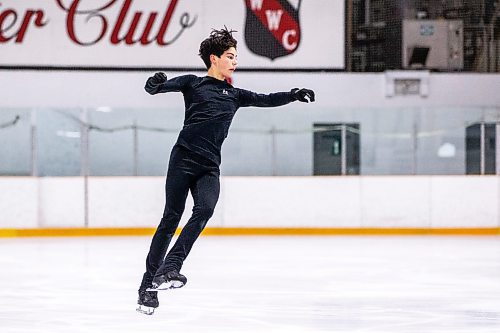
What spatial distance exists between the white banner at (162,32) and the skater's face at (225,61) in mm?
7676

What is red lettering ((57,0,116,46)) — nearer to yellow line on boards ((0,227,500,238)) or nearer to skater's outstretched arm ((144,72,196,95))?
yellow line on boards ((0,227,500,238))

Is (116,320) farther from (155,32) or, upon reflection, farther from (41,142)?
(155,32)

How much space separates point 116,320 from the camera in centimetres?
436

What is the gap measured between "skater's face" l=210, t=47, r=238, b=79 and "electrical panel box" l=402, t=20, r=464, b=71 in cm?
829

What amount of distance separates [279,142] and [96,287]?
6179 mm

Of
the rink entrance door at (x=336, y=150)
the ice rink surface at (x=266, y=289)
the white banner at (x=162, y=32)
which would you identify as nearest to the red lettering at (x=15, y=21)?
the white banner at (x=162, y=32)

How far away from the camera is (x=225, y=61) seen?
4137 millimetres

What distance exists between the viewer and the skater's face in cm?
414

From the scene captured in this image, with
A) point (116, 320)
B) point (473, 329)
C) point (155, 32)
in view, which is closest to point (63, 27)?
point (155, 32)

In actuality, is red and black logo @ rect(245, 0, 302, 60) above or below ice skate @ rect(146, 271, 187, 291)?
above

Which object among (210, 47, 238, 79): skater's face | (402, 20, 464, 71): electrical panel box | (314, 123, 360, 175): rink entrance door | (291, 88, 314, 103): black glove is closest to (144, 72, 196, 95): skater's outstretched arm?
(210, 47, 238, 79): skater's face

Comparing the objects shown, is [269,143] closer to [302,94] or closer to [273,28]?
[273,28]

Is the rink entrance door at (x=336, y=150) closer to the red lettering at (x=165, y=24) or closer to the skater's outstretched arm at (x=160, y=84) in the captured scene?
the red lettering at (x=165, y=24)

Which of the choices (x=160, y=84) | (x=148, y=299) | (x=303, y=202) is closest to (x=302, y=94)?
(x=160, y=84)
